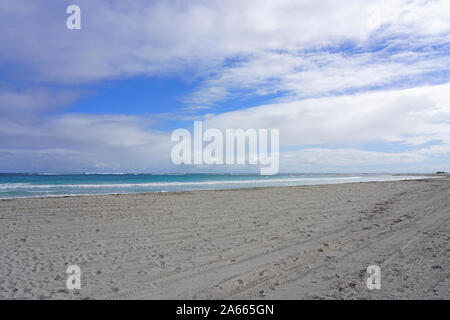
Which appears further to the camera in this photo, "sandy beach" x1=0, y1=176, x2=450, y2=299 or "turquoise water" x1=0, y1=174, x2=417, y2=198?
"turquoise water" x1=0, y1=174, x2=417, y2=198

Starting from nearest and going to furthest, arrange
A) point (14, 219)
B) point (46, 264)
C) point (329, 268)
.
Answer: point (329, 268) < point (46, 264) < point (14, 219)

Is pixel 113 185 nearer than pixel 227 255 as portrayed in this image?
No

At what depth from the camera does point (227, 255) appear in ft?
22.6

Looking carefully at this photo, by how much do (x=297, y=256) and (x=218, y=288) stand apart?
248cm

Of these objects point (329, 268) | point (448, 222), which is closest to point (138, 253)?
point (329, 268)

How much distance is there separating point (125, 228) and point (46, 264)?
3.71 meters

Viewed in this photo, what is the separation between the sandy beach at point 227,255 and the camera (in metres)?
4.97

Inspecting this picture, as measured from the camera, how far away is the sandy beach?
497 centimetres

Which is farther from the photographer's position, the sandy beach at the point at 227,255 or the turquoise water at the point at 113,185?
the turquoise water at the point at 113,185

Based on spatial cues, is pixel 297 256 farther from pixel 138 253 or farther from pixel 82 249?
pixel 82 249
